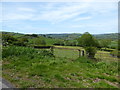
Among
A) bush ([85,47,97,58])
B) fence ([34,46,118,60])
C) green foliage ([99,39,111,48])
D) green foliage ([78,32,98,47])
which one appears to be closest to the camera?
fence ([34,46,118,60])

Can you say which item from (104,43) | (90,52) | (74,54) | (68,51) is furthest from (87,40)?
(74,54)

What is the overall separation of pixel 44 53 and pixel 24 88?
3516mm

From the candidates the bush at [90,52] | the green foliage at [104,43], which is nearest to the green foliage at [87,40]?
the green foliage at [104,43]

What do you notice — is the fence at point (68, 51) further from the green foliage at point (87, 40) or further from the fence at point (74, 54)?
the green foliage at point (87, 40)

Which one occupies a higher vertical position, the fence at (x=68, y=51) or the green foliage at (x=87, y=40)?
the green foliage at (x=87, y=40)

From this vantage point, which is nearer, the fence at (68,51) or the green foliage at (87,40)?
the fence at (68,51)

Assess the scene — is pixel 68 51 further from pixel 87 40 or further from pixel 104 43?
pixel 104 43

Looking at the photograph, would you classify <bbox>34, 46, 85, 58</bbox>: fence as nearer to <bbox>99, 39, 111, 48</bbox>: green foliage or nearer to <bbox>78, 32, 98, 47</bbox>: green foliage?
<bbox>78, 32, 98, 47</bbox>: green foliage

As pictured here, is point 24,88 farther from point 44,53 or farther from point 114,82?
point 44,53

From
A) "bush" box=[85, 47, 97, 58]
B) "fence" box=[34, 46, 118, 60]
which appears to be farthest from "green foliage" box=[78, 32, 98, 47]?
"bush" box=[85, 47, 97, 58]

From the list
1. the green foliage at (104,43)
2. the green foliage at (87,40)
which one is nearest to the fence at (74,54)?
the green foliage at (87,40)

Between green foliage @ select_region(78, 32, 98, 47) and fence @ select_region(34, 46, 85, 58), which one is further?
green foliage @ select_region(78, 32, 98, 47)

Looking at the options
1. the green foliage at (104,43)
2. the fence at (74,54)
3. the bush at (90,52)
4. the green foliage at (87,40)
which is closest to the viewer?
the fence at (74,54)

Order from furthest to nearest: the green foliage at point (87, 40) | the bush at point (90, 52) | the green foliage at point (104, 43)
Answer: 1. the green foliage at point (104, 43)
2. the green foliage at point (87, 40)
3. the bush at point (90, 52)
